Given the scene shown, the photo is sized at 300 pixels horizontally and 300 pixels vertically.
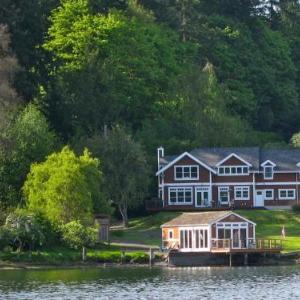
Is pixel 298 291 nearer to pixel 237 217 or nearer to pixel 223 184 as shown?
pixel 237 217

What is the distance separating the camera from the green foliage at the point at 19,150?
116188mm

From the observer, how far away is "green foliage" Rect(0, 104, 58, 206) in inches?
4574

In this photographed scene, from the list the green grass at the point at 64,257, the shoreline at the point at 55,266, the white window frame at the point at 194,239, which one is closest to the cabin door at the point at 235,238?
the white window frame at the point at 194,239

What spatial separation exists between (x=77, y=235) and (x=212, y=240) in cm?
1011

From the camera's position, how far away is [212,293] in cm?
8219

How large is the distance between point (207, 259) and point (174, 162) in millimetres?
30721

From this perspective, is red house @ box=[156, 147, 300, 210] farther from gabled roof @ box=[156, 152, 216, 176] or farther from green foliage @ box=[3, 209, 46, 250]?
green foliage @ box=[3, 209, 46, 250]

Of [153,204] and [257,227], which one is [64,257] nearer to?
[257,227]

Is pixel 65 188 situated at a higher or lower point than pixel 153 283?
higher

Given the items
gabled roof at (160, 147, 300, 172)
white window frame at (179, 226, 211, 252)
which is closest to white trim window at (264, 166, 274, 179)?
gabled roof at (160, 147, 300, 172)

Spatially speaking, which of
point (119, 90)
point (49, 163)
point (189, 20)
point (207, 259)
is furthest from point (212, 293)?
point (189, 20)

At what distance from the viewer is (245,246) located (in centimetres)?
10662

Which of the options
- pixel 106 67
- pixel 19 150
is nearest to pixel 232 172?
pixel 106 67

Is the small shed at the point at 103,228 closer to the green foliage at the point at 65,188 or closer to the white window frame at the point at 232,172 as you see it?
the green foliage at the point at 65,188
